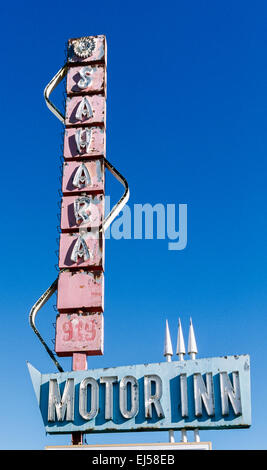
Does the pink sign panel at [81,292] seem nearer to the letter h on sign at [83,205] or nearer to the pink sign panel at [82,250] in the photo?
the letter h on sign at [83,205]

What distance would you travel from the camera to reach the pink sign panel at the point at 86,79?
94.1 feet

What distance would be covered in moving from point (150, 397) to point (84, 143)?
1151cm

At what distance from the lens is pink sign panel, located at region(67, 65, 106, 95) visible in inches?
1129

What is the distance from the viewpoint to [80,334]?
2430cm

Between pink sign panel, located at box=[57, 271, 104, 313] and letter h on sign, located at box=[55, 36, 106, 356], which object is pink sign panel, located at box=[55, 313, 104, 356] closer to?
letter h on sign, located at box=[55, 36, 106, 356]

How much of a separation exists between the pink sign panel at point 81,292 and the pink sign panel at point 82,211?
2.01 metres

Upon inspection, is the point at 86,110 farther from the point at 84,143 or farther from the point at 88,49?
the point at 88,49

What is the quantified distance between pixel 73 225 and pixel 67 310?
11.5 feet

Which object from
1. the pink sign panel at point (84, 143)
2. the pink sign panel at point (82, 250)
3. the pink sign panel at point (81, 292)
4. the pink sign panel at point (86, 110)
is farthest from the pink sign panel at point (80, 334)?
the pink sign panel at point (86, 110)

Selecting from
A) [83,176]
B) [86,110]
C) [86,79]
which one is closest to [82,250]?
[83,176]

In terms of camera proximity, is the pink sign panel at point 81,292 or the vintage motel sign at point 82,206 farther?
the pink sign panel at point 81,292


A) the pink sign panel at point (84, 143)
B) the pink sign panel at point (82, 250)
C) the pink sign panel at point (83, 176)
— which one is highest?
the pink sign panel at point (84, 143)
